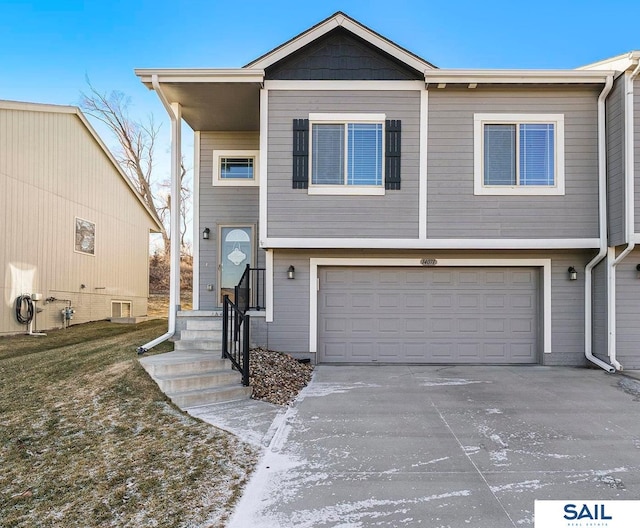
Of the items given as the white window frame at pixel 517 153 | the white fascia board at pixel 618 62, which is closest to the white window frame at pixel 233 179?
the white window frame at pixel 517 153

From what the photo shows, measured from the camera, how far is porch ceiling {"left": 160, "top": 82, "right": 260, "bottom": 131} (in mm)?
7352

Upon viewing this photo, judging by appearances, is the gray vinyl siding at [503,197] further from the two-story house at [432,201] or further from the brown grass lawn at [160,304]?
the brown grass lawn at [160,304]

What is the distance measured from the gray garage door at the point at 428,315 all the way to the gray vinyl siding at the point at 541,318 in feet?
0.99

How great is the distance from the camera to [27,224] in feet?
35.1

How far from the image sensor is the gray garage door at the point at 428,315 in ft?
25.5

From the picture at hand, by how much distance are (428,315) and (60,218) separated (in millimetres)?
10150

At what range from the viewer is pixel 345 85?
7.48 metres

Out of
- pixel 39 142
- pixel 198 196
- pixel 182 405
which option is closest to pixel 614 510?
pixel 182 405

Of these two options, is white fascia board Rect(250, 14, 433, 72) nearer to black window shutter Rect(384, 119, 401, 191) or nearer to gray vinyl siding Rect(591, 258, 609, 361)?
black window shutter Rect(384, 119, 401, 191)

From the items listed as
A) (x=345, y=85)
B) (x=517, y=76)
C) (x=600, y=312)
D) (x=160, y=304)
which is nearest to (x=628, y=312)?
(x=600, y=312)

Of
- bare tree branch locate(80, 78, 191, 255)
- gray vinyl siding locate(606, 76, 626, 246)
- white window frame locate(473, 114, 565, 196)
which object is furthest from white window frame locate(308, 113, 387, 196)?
bare tree branch locate(80, 78, 191, 255)

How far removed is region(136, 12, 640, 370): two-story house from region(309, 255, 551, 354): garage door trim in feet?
0.08

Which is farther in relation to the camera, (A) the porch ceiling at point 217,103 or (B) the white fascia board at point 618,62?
(A) the porch ceiling at point 217,103

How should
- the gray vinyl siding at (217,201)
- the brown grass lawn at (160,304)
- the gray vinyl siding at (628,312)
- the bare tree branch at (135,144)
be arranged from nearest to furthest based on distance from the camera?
1. the gray vinyl siding at (628,312)
2. the gray vinyl siding at (217,201)
3. the brown grass lawn at (160,304)
4. the bare tree branch at (135,144)
